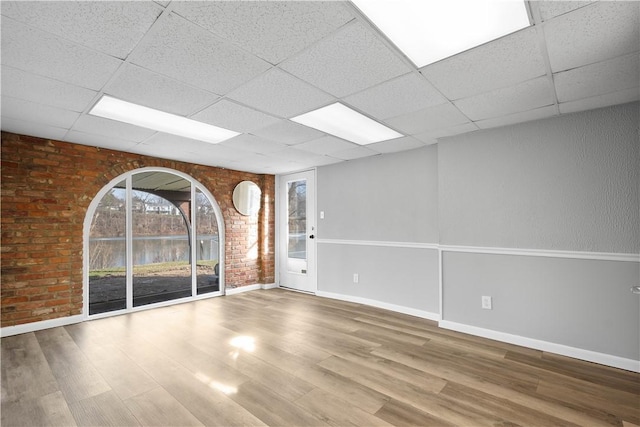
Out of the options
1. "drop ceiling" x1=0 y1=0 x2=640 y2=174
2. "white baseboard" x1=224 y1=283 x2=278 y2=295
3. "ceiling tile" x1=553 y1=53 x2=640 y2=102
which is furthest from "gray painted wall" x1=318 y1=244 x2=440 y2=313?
"ceiling tile" x1=553 y1=53 x2=640 y2=102

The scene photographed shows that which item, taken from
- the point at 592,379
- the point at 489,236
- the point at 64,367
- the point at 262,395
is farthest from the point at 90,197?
the point at 592,379

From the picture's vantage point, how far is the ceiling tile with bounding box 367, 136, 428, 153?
389 centimetres

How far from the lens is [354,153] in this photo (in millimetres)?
4547

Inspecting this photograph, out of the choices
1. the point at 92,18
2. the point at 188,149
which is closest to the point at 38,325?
the point at 188,149

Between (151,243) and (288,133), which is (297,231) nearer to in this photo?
(151,243)

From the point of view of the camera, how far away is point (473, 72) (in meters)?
2.21

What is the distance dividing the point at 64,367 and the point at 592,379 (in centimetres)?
449

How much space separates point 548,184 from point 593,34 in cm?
166

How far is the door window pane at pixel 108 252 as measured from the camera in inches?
164

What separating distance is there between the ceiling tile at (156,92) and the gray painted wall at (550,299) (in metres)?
3.26

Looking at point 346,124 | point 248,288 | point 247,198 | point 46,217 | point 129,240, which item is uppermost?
point 346,124

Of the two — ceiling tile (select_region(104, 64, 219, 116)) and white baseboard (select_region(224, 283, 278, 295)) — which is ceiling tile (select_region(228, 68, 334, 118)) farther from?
white baseboard (select_region(224, 283, 278, 295))

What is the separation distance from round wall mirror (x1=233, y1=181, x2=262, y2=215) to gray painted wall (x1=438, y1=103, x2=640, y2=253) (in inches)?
140

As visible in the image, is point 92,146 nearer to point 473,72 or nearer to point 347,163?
point 347,163
